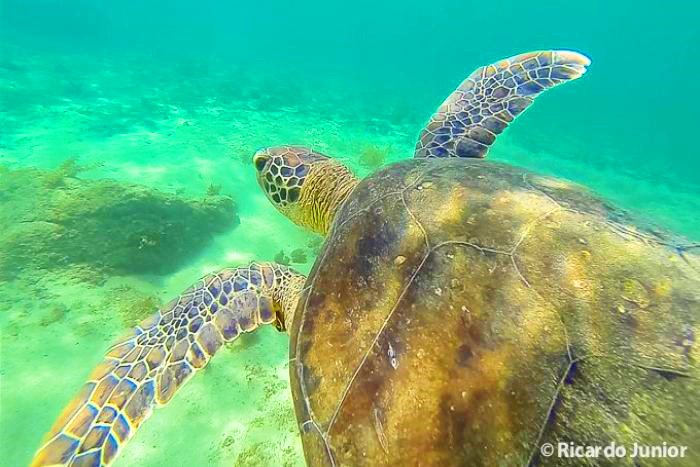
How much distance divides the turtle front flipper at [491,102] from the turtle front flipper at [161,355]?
2.11 meters

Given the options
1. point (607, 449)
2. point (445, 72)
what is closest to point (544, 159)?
point (607, 449)

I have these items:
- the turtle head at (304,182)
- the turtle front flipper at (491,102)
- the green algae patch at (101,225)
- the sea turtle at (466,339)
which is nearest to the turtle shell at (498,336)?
the sea turtle at (466,339)

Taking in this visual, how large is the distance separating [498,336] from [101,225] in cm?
569

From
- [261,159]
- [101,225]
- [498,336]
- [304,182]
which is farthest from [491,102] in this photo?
[101,225]

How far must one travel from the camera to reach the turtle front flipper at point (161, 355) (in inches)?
80.4

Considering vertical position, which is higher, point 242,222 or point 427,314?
point 427,314

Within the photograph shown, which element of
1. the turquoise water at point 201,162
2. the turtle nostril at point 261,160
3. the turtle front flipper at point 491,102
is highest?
the turtle front flipper at point 491,102

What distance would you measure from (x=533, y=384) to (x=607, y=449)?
10.4 inches

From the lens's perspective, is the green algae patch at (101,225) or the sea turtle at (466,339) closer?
the sea turtle at (466,339)

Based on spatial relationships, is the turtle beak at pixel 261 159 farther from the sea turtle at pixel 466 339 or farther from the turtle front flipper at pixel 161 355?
the sea turtle at pixel 466 339

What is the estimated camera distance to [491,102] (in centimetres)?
405

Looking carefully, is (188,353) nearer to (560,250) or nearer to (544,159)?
(560,250)

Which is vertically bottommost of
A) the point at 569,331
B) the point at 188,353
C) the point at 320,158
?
the point at 188,353

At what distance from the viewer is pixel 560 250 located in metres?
1.62
